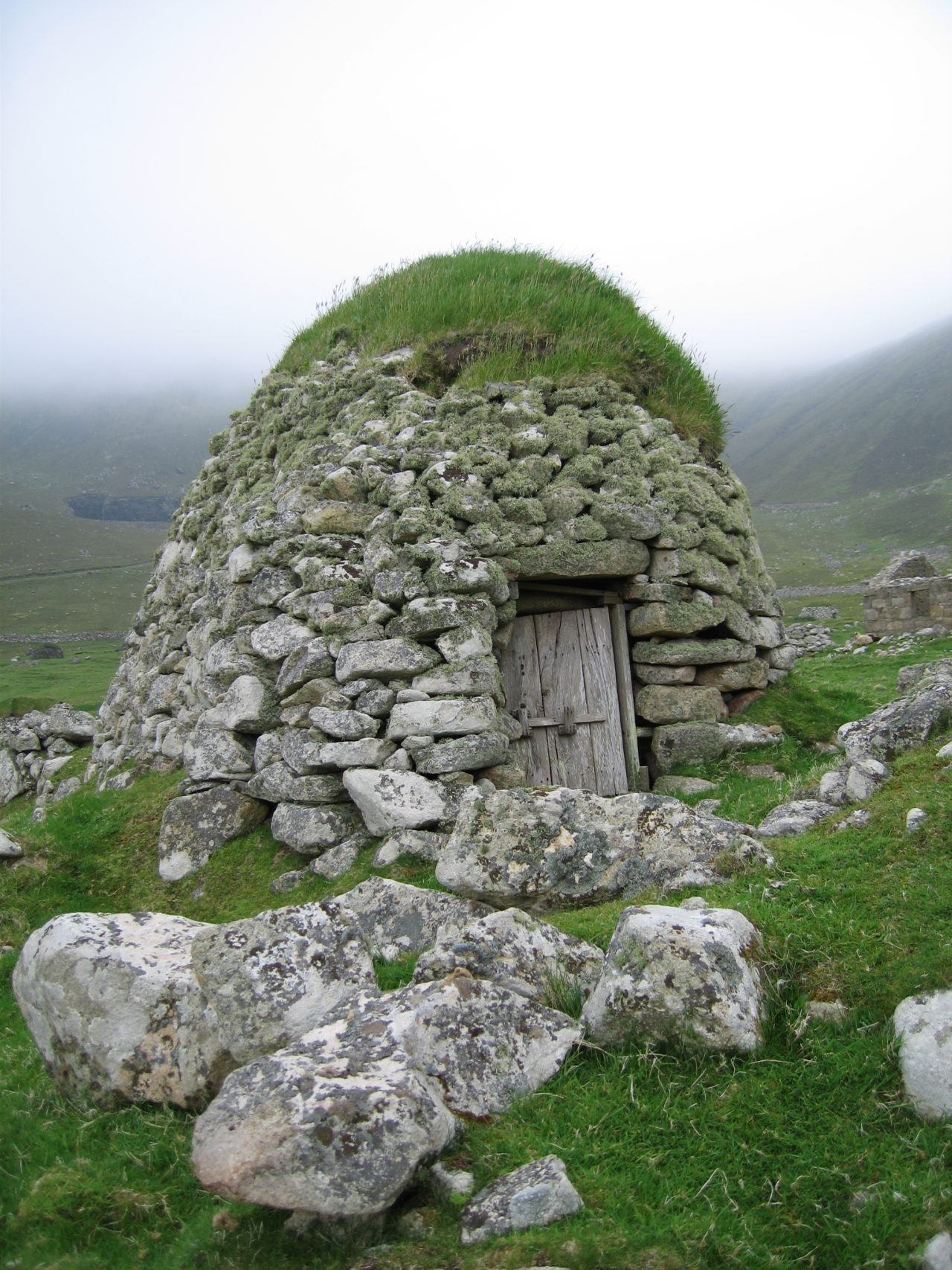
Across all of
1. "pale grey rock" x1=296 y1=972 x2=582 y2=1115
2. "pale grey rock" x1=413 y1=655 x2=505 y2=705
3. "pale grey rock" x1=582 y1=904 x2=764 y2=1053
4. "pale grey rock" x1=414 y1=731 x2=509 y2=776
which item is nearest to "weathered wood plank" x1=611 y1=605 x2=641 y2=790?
"pale grey rock" x1=413 y1=655 x2=505 y2=705

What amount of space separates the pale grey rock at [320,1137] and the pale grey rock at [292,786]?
4263 millimetres

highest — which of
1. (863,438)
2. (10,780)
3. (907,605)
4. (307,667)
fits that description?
(863,438)

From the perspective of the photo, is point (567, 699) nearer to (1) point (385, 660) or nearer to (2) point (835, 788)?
(1) point (385, 660)

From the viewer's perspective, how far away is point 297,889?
704cm

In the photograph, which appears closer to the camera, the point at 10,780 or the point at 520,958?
the point at 520,958

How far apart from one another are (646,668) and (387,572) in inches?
129

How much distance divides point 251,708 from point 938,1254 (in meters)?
6.80

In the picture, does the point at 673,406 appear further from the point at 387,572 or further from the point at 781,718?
the point at 387,572

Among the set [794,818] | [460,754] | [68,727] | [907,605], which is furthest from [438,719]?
[907,605]

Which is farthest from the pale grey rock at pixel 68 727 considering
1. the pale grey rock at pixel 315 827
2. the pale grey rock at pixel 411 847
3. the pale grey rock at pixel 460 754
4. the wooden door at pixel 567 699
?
the pale grey rock at pixel 411 847

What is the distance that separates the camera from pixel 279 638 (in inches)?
328

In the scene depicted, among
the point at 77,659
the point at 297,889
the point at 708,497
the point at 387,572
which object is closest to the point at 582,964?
the point at 297,889

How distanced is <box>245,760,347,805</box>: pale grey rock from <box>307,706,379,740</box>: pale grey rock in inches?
15.7

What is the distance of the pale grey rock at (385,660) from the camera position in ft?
25.2
